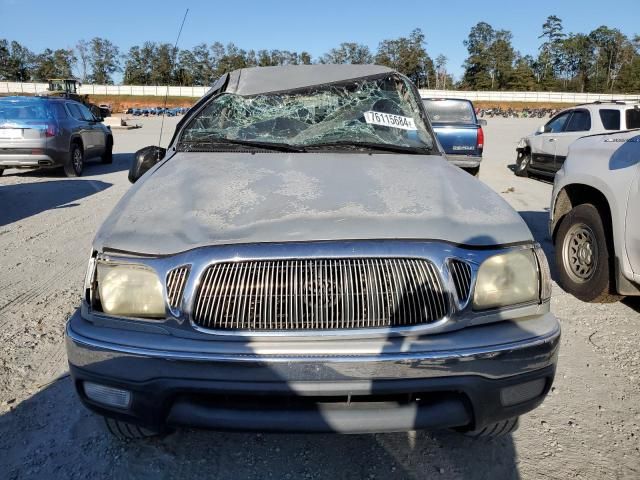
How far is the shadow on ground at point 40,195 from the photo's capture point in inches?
292

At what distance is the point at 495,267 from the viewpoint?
2.04 metres

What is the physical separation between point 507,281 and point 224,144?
193 centimetres

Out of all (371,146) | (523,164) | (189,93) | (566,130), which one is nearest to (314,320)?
(371,146)

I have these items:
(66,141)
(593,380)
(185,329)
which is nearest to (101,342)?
(185,329)

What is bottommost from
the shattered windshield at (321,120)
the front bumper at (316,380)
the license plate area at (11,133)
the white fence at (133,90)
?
the front bumper at (316,380)

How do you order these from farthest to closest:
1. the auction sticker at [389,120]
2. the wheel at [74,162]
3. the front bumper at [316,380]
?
the wheel at [74,162]
the auction sticker at [389,120]
the front bumper at [316,380]

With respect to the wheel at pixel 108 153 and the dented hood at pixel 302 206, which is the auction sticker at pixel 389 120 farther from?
the wheel at pixel 108 153

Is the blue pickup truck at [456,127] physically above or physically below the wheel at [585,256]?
above

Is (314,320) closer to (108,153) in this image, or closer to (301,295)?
(301,295)

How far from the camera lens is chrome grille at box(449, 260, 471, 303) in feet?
6.37

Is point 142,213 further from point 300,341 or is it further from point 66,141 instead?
point 66,141

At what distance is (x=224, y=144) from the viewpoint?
3.17 metres

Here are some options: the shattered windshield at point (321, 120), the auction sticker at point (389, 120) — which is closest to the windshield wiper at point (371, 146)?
the shattered windshield at point (321, 120)

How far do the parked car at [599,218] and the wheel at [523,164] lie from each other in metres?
7.39
